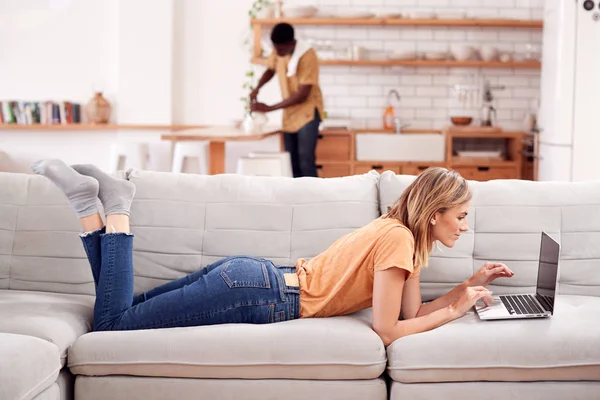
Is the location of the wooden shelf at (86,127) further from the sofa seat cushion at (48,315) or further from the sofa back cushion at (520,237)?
the sofa back cushion at (520,237)

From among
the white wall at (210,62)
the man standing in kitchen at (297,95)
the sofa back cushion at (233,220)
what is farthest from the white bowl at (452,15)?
the sofa back cushion at (233,220)

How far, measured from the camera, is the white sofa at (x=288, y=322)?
2.60 m

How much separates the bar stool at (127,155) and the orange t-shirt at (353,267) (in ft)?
16.2

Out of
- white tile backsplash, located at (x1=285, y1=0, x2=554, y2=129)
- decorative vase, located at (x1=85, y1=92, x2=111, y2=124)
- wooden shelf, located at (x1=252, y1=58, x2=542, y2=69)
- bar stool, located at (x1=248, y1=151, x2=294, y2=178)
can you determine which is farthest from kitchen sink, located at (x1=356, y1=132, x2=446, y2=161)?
decorative vase, located at (x1=85, y1=92, x2=111, y2=124)

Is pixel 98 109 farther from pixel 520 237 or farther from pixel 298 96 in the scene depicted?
pixel 520 237

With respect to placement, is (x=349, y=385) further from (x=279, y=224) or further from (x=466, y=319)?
(x=279, y=224)

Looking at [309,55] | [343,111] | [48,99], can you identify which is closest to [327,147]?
[343,111]

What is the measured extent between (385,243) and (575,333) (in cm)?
65

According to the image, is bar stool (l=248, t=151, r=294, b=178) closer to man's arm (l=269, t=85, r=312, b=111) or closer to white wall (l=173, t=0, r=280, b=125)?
man's arm (l=269, t=85, r=312, b=111)

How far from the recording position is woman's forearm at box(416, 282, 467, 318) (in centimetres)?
290

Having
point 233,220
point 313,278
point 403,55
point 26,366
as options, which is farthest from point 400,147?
point 26,366

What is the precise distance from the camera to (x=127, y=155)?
300 inches

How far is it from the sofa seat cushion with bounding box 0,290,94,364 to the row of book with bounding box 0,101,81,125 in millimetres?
5253

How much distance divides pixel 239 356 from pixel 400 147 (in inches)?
213
